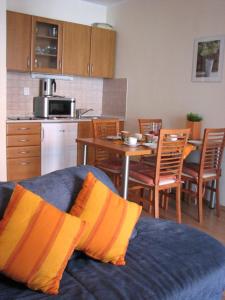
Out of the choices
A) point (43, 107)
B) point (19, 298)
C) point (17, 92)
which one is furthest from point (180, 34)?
point (19, 298)

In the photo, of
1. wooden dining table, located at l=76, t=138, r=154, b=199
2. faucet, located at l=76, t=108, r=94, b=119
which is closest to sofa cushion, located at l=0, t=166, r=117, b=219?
wooden dining table, located at l=76, t=138, r=154, b=199

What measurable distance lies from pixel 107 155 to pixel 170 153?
1048 mm

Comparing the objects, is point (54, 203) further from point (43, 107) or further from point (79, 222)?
point (43, 107)

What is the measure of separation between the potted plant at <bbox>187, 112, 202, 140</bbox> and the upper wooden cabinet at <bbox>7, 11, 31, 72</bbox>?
218cm

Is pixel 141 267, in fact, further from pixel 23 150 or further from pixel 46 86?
pixel 46 86

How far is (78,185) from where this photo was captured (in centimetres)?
182

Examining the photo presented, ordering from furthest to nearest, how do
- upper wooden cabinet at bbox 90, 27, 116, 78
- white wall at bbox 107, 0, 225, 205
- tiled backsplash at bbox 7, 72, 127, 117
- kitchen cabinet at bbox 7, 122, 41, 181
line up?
upper wooden cabinet at bbox 90, 27, 116, 78
tiled backsplash at bbox 7, 72, 127, 117
kitchen cabinet at bbox 7, 122, 41, 181
white wall at bbox 107, 0, 225, 205

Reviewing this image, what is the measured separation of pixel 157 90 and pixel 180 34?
76 centimetres

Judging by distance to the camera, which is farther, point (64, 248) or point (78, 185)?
point (78, 185)

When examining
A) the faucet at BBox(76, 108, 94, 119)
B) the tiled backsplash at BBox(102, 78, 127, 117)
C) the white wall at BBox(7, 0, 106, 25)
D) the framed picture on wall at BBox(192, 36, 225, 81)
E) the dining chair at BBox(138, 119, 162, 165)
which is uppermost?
the white wall at BBox(7, 0, 106, 25)

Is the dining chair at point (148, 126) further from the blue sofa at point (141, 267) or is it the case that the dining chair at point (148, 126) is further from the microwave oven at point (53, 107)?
the blue sofa at point (141, 267)

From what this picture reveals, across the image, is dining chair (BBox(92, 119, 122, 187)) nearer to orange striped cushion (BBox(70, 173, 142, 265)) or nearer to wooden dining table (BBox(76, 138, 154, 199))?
wooden dining table (BBox(76, 138, 154, 199))

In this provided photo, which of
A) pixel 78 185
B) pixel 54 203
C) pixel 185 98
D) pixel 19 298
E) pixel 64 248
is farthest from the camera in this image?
pixel 185 98

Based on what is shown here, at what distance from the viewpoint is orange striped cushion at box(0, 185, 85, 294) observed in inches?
53.6
